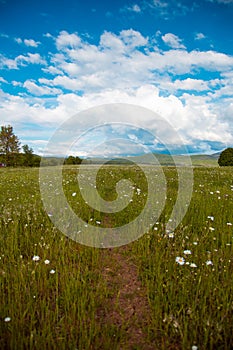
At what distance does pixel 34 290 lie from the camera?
383 centimetres

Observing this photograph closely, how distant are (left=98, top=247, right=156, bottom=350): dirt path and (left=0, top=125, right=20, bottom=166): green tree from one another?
269 ft

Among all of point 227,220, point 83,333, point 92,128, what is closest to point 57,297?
point 83,333

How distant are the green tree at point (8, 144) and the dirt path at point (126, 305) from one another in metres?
81.9

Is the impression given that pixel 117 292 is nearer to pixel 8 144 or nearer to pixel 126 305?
pixel 126 305

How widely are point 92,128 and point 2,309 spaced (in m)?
6.79

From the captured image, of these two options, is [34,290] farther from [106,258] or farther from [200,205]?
[200,205]

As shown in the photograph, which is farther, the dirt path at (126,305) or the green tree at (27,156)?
the green tree at (27,156)

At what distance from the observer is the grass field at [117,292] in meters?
3.06

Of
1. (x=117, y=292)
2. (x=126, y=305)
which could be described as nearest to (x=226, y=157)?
(x=117, y=292)

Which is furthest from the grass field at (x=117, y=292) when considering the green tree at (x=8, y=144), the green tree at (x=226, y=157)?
the green tree at (x=8, y=144)

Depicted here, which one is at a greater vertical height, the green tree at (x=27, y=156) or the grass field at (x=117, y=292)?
the green tree at (x=27, y=156)

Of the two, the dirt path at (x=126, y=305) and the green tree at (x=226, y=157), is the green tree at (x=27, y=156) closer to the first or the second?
the green tree at (x=226, y=157)

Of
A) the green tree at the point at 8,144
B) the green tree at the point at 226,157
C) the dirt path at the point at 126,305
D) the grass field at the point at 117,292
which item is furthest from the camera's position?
the green tree at the point at 8,144

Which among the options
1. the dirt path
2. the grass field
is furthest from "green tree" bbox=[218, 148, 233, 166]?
the dirt path
